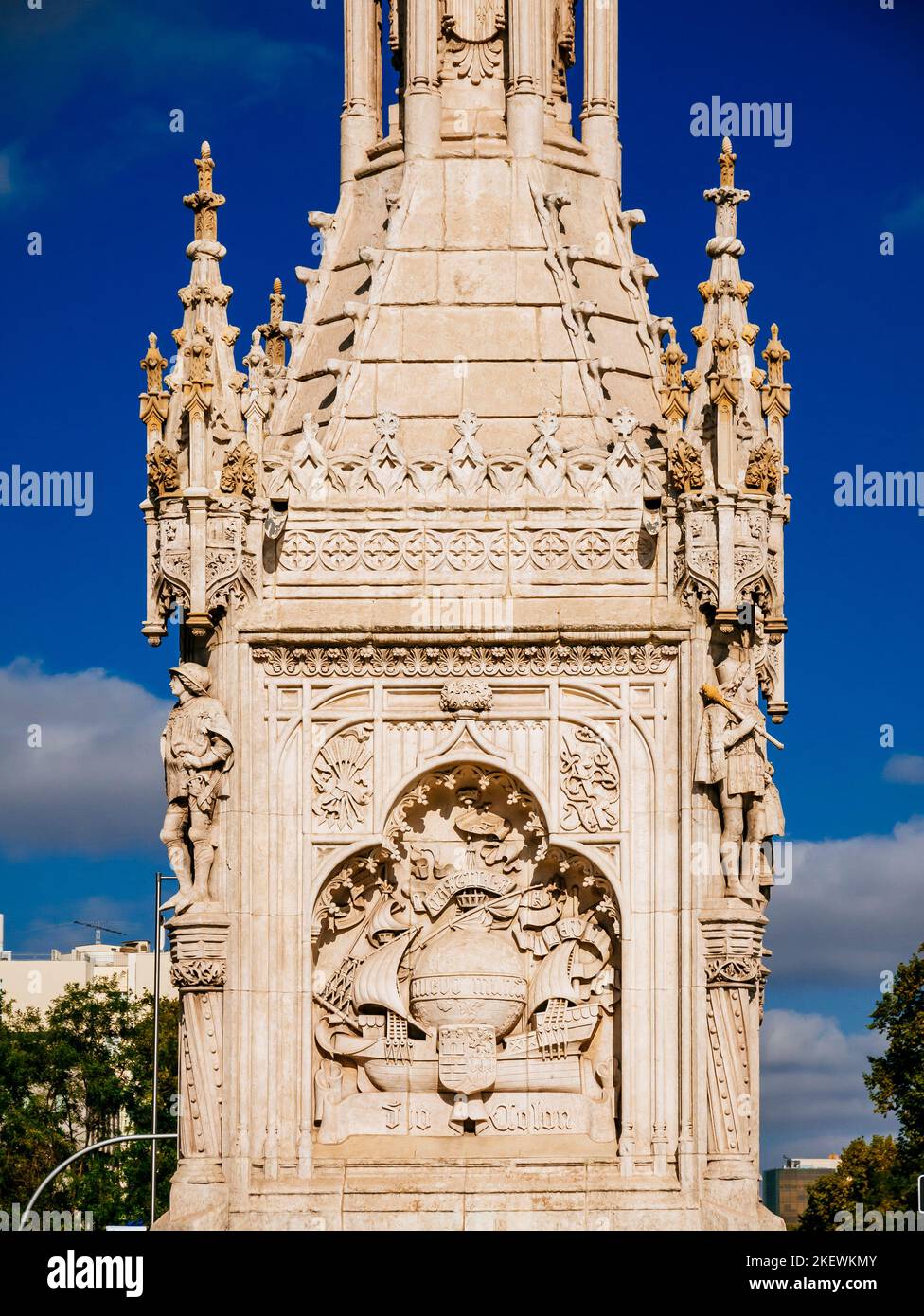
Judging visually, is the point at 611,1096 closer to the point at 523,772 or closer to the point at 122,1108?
the point at 523,772

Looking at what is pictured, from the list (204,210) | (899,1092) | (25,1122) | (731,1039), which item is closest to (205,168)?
(204,210)

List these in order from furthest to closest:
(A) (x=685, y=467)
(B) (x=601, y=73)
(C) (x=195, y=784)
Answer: (B) (x=601, y=73) → (A) (x=685, y=467) → (C) (x=195, y=784)

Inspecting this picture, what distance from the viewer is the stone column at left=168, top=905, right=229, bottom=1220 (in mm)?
33125

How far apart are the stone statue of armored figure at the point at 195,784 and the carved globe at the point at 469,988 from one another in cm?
223

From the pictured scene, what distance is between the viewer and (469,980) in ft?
110

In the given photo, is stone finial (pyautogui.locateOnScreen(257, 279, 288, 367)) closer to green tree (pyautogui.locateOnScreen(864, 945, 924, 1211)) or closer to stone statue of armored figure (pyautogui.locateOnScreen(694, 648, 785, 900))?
stone statue of armored figure (pyautogui.locateOnScreen(694, 648, 785, 900))

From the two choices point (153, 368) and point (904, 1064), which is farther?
point (904, 1064)

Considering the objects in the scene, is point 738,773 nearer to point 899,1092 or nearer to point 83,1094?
point 899,1092

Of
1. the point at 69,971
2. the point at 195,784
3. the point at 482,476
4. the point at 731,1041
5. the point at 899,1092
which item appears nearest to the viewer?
the point at 731,1041

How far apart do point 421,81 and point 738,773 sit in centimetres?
829

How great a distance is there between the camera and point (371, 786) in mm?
33906

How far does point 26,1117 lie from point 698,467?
42.5 meters
